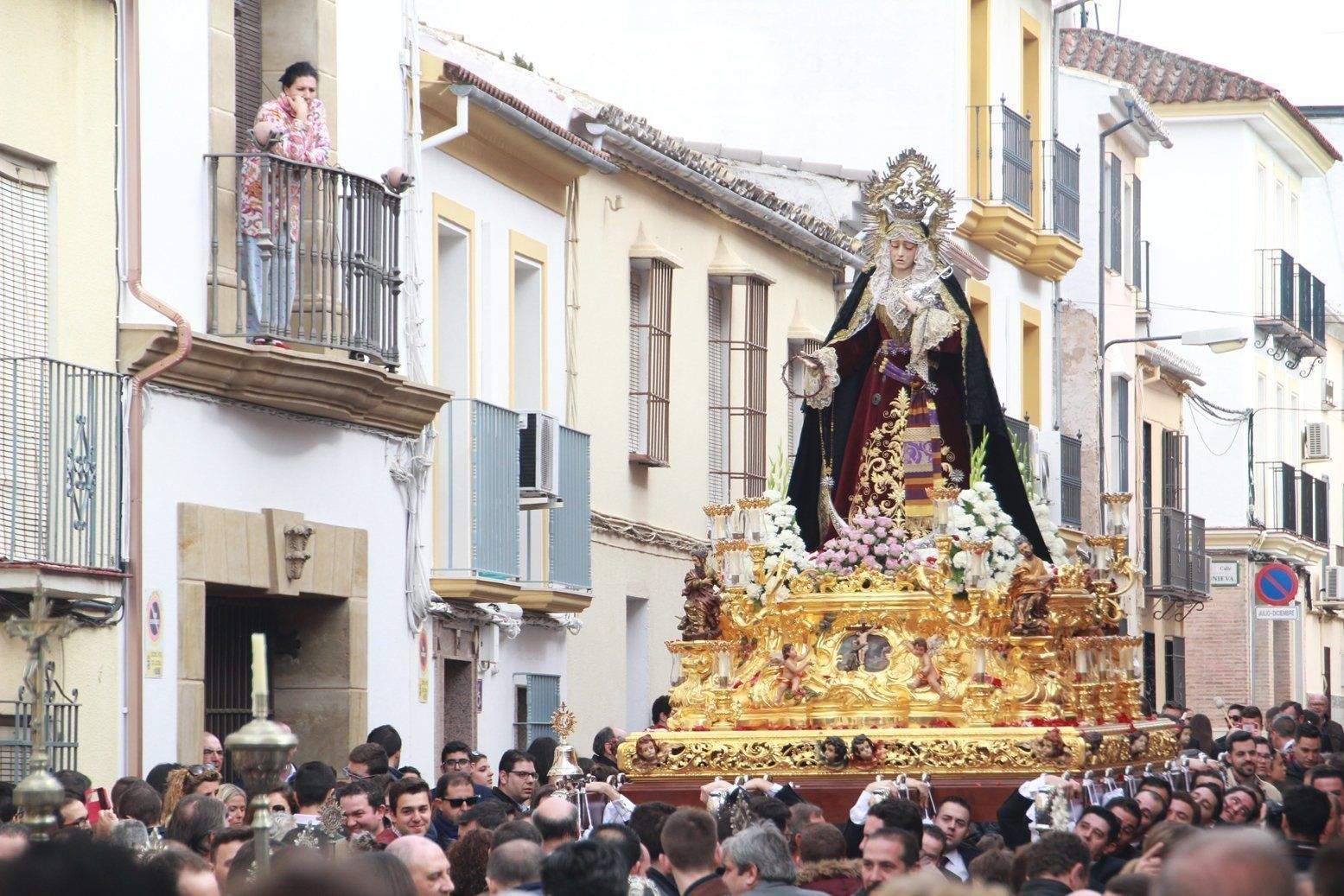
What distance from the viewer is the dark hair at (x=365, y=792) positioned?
30.2 ft

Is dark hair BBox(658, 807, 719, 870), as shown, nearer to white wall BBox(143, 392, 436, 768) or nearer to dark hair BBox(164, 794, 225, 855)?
dark hair BBox(164, 794, 225, 855)

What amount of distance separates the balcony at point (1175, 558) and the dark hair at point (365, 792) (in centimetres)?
2254

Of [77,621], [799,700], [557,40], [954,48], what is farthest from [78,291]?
[954,48]

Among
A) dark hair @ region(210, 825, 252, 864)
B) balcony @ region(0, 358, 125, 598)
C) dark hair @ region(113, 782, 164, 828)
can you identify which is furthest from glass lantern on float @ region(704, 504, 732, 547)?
dark hair @ region(210, 825, 252, 864)

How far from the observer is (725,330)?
21609mm

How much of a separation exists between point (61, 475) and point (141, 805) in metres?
2.85

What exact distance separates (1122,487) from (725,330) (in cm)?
1027

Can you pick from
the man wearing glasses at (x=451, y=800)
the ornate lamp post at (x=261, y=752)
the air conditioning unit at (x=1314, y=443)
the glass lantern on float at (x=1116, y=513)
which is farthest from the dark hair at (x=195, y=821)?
the air conditioning unit at (x=1314, y=443)

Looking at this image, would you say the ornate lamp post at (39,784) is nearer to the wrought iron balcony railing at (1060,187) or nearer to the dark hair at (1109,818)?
the dark hair at (1109,818)

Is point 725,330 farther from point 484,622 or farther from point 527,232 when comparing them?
point 484,622

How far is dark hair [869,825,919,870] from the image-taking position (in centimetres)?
777

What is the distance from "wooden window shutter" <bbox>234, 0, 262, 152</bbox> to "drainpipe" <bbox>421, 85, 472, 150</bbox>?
1625 millimetres

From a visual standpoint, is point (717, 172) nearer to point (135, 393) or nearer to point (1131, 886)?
point (135, 393)

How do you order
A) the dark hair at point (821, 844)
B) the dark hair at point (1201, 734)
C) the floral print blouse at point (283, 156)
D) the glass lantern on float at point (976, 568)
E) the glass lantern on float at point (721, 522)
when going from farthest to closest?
1. the dark hair at point (1201, 734)
2. the floral print blouse at point (283, 156)
3. the glass lantern on float at point (721, 522)
4. the glass lantern on float at point (976, 568)
5. the dark hair at point (821, 844)
